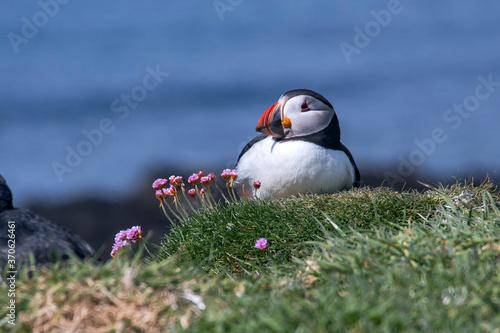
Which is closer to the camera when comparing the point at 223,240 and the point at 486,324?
the point at 486,324

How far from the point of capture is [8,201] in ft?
14.3

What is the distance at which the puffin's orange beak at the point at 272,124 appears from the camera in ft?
22.1

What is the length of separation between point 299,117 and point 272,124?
0.32 meters

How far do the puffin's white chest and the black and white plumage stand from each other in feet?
9.68

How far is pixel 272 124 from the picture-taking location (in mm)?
6723

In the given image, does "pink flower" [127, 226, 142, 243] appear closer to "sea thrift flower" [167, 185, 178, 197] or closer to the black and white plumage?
"sea thrift flower" [167, 185, 178, 197]

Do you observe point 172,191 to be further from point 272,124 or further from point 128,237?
point 272,124

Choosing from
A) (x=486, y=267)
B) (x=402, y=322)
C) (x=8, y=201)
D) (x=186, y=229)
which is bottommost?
(x=186, y=229)

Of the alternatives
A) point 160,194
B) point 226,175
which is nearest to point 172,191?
point 160,194

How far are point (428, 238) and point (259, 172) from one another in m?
3.45

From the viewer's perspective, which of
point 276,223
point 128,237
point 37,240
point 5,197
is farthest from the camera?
point 128,237

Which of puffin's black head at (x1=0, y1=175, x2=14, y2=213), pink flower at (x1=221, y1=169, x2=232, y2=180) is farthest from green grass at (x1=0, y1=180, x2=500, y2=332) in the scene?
pink flower at (x1=221, y1=169, x2=232, y2=180)

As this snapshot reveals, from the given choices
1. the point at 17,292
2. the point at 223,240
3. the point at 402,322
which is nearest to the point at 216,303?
the point at 402,322

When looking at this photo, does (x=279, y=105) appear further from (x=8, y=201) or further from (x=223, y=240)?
(x=8, y=201)
